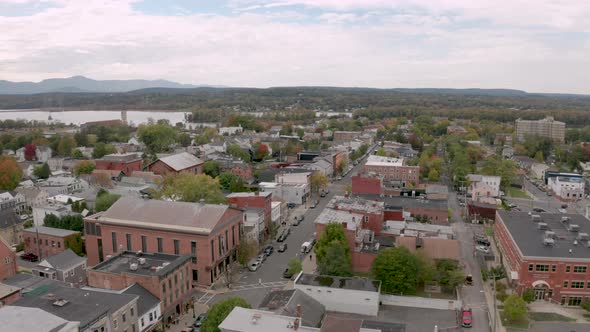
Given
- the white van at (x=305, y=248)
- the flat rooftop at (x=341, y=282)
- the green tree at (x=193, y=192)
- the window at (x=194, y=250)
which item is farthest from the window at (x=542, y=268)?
the green tree at (x=193, y=192)

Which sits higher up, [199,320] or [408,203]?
[408,203]

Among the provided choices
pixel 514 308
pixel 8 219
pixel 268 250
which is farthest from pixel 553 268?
pixel 8 219

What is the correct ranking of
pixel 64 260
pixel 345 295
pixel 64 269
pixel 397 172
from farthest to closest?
pixel 397 172
pixel 64 260
pixel 64 269
pixel 345 295

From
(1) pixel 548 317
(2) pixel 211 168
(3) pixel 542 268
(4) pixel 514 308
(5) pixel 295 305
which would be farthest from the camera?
(2) pixel 211 168

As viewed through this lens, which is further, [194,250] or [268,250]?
[268,250]

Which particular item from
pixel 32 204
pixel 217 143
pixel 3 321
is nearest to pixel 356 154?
pixel 217 143

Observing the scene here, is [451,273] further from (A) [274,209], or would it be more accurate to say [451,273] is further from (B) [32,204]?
(B) [32,204]

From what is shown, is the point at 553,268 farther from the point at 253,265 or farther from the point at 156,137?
the point at 156,137
